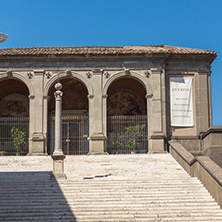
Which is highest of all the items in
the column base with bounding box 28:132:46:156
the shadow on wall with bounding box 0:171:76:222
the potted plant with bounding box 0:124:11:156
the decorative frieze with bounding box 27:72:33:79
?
the decorative frieze with bounding box 27:72:33:79

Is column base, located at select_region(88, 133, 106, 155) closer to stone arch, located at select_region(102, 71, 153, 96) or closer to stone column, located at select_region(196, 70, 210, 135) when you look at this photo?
stone arch, located at select_region(102, 71, 153, 96)

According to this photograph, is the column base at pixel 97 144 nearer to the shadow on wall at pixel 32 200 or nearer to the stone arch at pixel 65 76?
the stone arch at pixel 65 76

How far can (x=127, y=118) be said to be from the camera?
21062 millimetres

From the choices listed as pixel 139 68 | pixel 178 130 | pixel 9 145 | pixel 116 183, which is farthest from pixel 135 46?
pixel 116 183

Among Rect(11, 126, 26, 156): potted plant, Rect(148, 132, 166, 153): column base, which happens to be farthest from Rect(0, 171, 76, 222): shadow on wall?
Rect(148, 132, 166, 153): column base

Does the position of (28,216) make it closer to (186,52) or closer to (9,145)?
(9,145)

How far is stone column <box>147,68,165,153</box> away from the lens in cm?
2069

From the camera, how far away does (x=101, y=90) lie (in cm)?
2130

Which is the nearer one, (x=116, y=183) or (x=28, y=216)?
(x=28, y=216)

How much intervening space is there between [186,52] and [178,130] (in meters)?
4.01

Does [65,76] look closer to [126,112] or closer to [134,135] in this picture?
[134,135]

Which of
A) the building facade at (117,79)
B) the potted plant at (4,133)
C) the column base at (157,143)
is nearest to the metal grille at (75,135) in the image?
the building facade at (117,79)

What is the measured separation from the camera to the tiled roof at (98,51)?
2133 centimetres

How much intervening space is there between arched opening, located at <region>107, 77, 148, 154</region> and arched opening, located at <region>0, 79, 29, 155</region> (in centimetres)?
461
